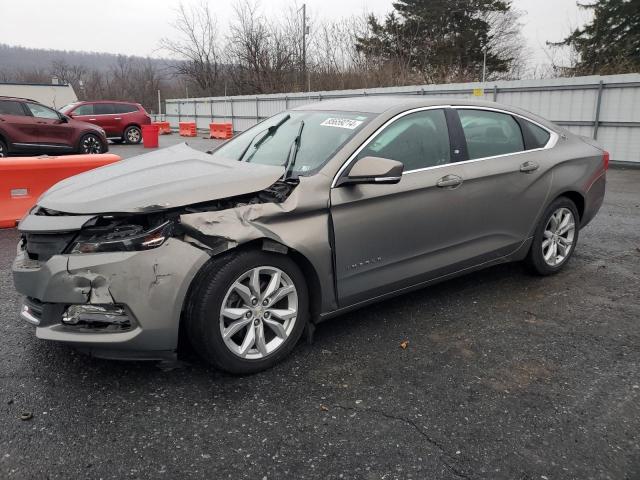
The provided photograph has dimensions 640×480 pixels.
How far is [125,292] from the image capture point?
2676 mm

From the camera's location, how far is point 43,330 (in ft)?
9.18

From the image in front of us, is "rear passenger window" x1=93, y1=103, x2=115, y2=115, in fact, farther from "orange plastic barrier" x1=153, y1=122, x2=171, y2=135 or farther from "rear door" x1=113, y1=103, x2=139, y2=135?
"orange plastic barrier" x1=153, y1=122, x2=171, y2=135

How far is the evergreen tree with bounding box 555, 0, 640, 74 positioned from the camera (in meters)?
26.9

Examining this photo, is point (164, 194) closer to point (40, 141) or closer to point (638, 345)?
point (638, 345)

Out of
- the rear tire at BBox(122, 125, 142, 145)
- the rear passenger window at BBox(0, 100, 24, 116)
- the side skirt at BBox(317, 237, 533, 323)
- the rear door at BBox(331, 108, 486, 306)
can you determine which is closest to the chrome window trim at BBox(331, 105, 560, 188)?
the rear door at BBox(331, 108, 486, 306)

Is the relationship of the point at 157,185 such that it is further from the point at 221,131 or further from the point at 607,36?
the point at 607,36

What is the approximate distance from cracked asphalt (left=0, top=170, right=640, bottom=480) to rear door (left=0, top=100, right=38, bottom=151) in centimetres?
1221

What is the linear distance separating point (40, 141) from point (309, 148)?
13739 mm

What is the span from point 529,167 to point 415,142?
117 centimetres

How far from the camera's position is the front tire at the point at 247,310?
9.21 feet

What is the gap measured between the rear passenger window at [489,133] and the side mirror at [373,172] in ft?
3.33

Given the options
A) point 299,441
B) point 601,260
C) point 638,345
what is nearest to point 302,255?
point 299,441

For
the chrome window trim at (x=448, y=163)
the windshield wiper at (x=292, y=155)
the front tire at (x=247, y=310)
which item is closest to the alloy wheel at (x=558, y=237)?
the chrome window trim at (x=448, y=163)

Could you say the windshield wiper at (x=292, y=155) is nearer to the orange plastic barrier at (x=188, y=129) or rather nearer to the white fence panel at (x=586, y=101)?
the white fence panel at (x=586, y=101)
